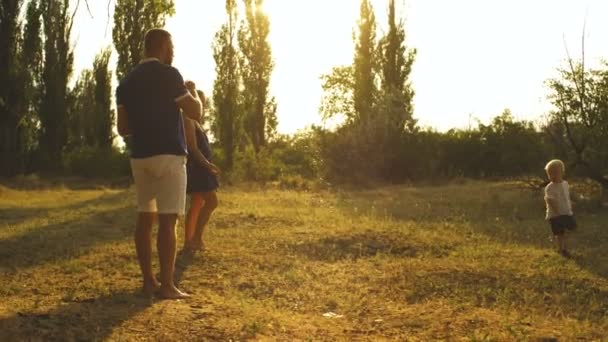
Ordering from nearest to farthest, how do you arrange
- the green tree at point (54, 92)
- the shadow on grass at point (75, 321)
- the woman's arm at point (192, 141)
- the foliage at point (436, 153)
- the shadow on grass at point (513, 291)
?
the shadow on grass at point (75, 321) < the shadow on grass at point (513, 291) < the woman's arm at point (192, 141) < the foliage at point (436, 153) < the green tree at point (54, 92)

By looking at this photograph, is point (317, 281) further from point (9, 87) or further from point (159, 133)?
point (9, 87)

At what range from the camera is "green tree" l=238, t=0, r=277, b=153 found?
93.2ft

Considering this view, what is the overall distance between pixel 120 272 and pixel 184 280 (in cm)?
80

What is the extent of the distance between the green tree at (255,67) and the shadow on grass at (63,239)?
16.3 meters

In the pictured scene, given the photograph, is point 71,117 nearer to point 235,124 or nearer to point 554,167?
point 235,124

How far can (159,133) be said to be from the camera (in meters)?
5.37

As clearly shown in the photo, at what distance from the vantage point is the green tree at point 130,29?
26406 millimetres

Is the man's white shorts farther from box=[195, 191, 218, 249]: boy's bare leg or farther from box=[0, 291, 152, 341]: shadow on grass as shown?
box=[195, 191, 218, 249]: boy's bare leg

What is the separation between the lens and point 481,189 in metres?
20.1

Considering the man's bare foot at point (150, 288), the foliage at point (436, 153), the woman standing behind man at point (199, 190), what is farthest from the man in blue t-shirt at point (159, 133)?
the foliage at point (436, 153)

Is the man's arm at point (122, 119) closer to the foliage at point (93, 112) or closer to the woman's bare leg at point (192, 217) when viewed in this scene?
the woman's bare leg at point (192, 217)

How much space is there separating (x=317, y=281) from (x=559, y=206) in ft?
12.5

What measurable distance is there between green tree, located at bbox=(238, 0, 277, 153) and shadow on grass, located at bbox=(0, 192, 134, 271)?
16321 mm

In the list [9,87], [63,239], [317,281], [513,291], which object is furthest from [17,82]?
[513,291]
